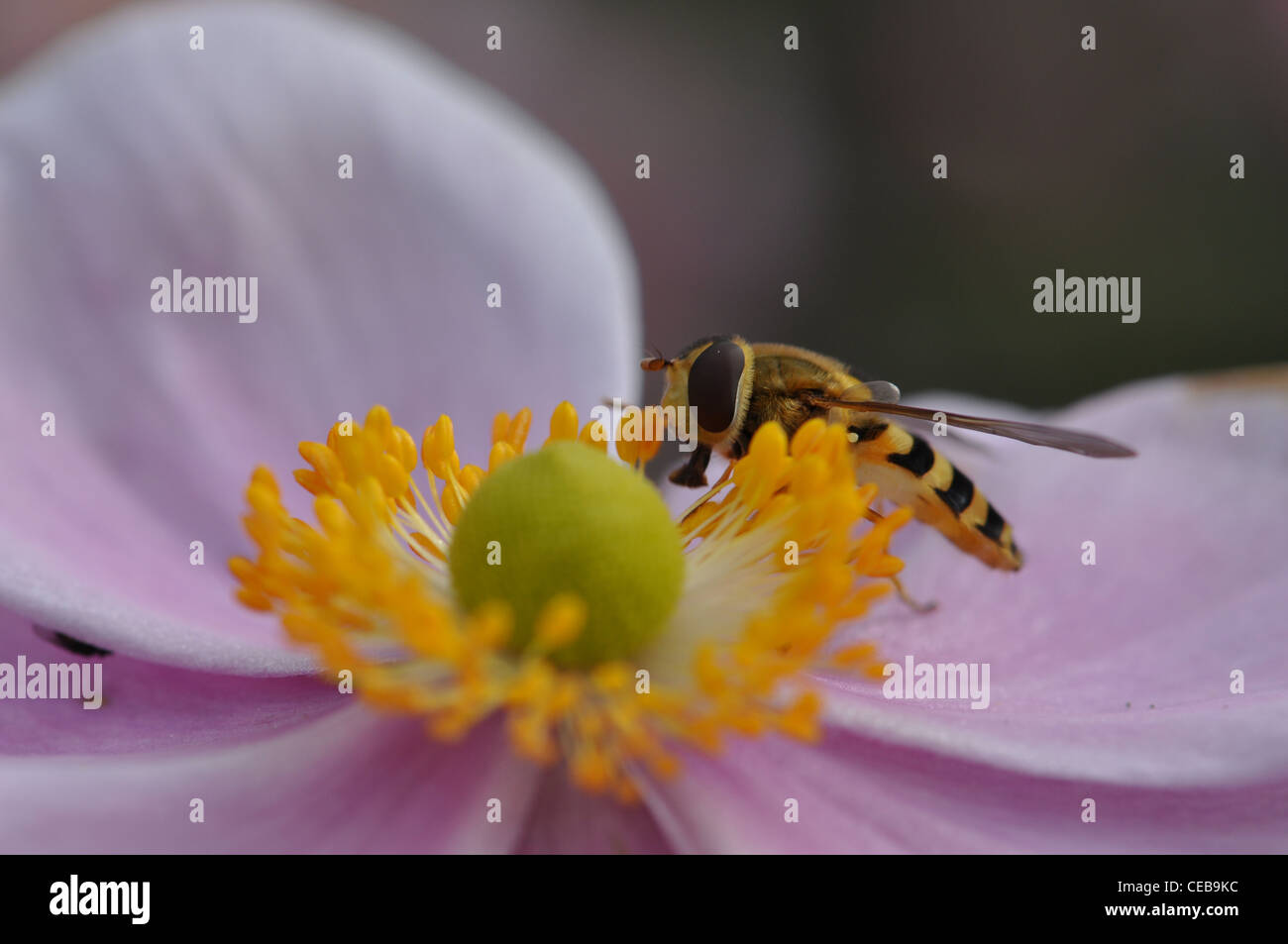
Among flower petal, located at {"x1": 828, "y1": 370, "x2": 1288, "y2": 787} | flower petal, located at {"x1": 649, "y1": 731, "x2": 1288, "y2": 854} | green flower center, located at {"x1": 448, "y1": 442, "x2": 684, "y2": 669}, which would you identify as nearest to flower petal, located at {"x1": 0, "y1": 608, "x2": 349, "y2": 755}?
green flower center, located at {"x1": 448, "y1": 442, "x2": 684, "y2": 669}

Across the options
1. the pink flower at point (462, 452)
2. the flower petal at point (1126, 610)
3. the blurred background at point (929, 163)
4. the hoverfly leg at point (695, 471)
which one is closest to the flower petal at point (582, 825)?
the pink flower at point (462, 452)

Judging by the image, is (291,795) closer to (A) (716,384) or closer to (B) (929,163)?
(A) (716,384)

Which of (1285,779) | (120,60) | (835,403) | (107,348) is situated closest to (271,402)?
(107,348)

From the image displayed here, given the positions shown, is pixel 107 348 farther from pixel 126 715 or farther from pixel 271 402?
pixel 126 715

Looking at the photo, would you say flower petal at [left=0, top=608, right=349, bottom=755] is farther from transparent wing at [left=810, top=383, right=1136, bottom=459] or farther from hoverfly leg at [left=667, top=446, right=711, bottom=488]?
transparent wing at [left=810, top=383, right=1136, bottom=459]

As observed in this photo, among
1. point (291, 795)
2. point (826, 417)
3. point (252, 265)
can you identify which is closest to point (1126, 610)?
point (826, 417)
